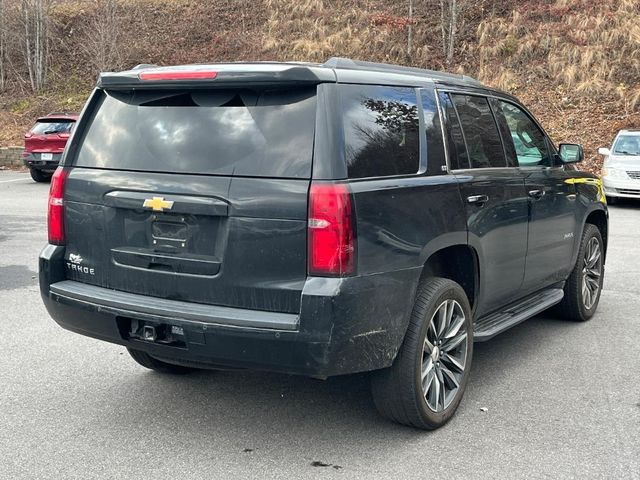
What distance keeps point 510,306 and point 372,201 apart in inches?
85.3

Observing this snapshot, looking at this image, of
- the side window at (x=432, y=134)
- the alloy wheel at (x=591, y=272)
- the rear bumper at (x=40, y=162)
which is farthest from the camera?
the rear bumper at (x=40, y=162)

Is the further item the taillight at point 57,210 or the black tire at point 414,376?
the taillight at point 57,210

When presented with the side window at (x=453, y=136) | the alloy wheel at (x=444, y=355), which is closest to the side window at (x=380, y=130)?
the side window at (x=453, y=136)

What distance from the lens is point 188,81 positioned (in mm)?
3764

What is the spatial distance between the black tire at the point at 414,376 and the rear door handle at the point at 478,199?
58 centimetres

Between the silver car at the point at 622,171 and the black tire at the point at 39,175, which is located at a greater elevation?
the silver car at the point at 622,171

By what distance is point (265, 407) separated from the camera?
444cm

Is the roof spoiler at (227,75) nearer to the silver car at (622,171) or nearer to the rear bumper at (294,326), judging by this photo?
the rear bumper at (294,326)

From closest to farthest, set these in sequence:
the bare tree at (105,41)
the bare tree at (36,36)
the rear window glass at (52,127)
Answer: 1. the rear window glass at (52,127)
2. the bare tree at (105,41)
3. the bare tree at (36,36)

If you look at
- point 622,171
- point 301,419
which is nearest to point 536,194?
point 301,419

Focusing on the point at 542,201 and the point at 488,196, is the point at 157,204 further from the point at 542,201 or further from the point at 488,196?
the point at 542,201

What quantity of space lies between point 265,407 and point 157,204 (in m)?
1.48

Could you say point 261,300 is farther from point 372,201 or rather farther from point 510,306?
point 510,306

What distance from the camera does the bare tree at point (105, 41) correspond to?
1123 inches
